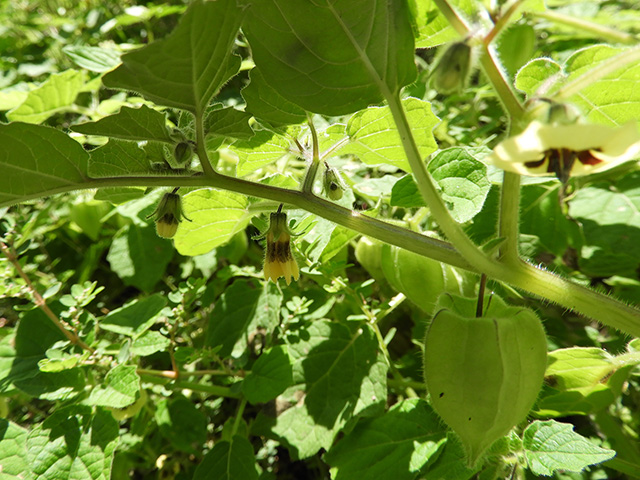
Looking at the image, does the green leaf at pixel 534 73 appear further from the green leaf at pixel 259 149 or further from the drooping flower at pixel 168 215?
the drooping flower at pixel 168 215

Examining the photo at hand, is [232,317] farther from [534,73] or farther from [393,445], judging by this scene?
[534,73]

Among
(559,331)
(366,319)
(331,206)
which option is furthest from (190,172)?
(559,331)

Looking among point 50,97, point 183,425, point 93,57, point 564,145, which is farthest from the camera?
point 93,57

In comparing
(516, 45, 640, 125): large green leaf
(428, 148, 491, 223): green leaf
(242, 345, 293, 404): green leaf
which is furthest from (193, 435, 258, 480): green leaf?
(516, 45, 640, 125): large green leaf

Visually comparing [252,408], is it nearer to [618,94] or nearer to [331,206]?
[331,206]

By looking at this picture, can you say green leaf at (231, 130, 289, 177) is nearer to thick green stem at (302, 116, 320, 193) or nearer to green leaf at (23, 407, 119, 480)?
thick green stem at (302, 116, 320, 193)

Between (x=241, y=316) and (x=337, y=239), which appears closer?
(x=337, y=239)

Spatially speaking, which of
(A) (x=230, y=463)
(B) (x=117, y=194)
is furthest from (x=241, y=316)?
(B) (x=117, y=194)

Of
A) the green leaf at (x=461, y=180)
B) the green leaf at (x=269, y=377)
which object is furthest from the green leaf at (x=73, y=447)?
the green leaf at (x=461, y=180)
